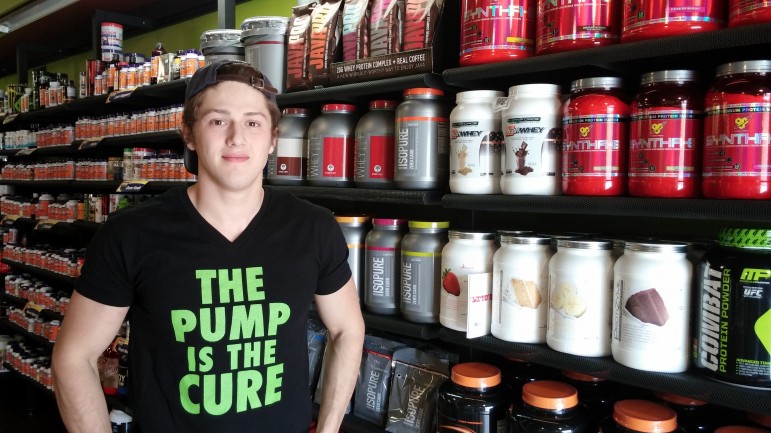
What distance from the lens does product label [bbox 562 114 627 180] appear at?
155 centimetres

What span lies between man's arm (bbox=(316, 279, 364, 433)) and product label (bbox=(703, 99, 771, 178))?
0.97 meters

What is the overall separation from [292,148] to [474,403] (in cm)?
122

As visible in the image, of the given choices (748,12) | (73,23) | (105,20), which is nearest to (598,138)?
(748,12)

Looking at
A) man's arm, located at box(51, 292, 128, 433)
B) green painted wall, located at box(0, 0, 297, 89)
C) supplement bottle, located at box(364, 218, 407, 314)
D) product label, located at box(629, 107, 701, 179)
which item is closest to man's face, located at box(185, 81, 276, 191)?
man's arm, located at box(51, 292, 128, 433)

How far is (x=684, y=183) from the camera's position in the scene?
1.44 metres

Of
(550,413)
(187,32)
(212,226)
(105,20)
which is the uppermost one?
(105,20)

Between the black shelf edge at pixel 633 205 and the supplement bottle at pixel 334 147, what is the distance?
533mm

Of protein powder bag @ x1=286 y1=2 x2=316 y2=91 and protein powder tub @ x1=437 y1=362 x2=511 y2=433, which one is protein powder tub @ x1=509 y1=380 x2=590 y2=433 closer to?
protein powder tub @ x1=437 y1=362 x2=511 y2=433

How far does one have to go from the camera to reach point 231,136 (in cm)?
146

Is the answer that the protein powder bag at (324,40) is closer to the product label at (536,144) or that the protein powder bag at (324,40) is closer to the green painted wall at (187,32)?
the product label at (536,144)

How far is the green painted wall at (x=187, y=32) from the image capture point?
3418 millimetres

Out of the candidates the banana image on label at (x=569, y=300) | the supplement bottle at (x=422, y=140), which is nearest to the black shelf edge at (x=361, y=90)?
the supplement bottle at (x=422, y=140)

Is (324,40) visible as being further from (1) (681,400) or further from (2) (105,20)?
(2) (105,20)

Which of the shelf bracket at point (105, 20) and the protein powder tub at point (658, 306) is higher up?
the shelf bracket at point (105, 20)
